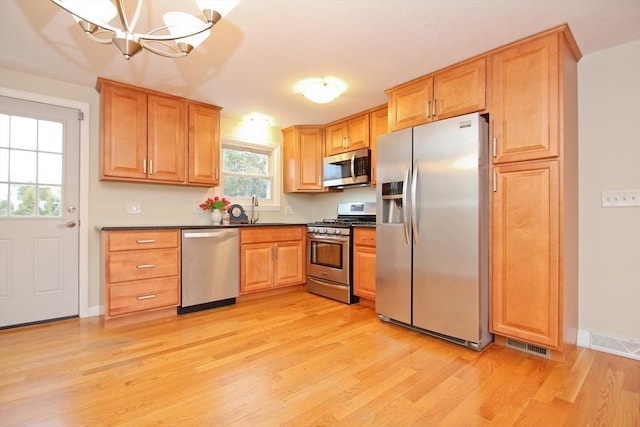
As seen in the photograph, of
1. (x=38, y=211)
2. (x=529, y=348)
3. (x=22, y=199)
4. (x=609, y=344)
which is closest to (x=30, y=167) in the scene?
(x=22, y=199)

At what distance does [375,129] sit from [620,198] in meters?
2.27

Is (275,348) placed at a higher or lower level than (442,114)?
lower

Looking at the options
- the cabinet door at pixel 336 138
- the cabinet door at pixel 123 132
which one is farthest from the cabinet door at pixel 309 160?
the cabinet door at pixel 123 132

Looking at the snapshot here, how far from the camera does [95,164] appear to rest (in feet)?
10.3

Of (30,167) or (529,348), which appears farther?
(30,167)

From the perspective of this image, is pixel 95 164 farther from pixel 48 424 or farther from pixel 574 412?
pixel 574 412

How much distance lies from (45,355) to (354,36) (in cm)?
314

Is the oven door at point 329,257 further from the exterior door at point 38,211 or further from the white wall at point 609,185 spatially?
the exterior door at point 38,211

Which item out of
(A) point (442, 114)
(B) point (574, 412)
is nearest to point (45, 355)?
(B) point (574, 412)

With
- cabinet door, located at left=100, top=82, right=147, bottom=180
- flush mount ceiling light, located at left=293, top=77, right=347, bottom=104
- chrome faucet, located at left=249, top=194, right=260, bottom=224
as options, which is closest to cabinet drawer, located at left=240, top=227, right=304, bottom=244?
chrome faucet, located at left=249, top=194, right=260, bottom=224

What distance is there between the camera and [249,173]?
4.35 metres

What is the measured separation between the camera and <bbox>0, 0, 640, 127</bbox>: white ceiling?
189cm

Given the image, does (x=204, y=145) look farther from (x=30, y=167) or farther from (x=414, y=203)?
(x=414, y=203)

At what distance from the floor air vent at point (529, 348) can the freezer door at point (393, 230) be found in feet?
2.48
